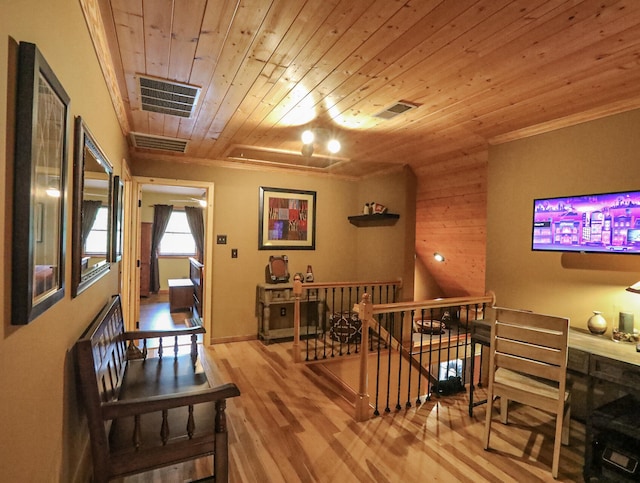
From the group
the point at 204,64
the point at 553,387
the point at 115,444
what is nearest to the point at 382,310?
the point at 553,387

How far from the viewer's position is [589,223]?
259 cm

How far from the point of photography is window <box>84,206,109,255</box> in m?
1.75

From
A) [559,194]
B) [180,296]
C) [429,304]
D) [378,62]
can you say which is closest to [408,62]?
[378,62]

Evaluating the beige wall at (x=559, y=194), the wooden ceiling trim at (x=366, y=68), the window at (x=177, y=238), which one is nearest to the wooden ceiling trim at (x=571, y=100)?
the beige wall at (x=559, y=194)

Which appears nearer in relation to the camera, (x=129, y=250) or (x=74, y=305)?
(x=74, y=305)

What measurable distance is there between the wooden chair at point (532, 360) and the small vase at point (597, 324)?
521mm

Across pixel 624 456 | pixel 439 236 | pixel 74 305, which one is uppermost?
pixel 439 236

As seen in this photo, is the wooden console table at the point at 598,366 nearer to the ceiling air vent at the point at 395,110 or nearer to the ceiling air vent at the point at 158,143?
the ceiling air vent at the point at 395,110

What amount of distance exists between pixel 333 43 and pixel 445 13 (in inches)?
21.7

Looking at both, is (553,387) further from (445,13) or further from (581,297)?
(445,13)

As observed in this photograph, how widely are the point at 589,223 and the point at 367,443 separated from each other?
229 cm

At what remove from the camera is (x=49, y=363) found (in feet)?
3.89

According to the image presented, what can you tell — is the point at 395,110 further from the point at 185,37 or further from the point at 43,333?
the point at 43,333

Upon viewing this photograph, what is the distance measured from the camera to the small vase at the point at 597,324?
2.52 meters
